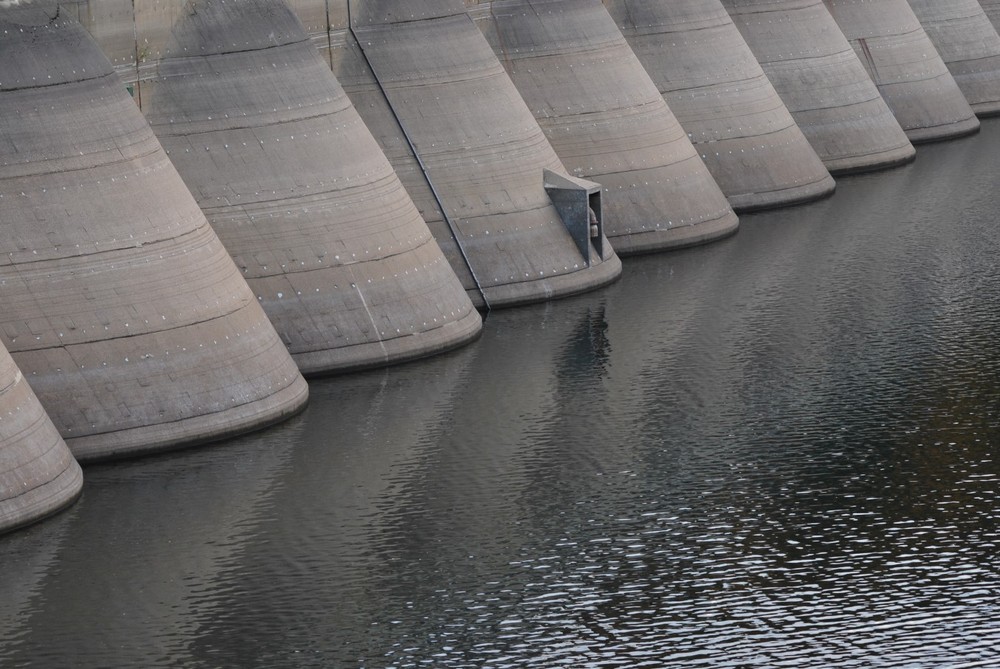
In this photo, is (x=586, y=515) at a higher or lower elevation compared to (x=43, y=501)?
lower

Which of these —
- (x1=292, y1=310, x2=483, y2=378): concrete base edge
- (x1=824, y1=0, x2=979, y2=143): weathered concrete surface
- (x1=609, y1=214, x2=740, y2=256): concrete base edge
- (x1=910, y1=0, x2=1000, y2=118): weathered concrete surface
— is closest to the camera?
(x1=292, y1=310, x2=483, y2=378): concrete base edge

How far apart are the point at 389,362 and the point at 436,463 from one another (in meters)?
4.21

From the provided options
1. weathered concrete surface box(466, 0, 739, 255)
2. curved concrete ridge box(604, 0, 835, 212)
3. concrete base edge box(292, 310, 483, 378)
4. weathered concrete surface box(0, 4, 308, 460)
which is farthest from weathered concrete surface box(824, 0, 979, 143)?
weathered concrete surface box(0, 4, 308, 460)

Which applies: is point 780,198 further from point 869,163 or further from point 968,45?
point 968,45

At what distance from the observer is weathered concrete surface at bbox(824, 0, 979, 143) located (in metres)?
46.8

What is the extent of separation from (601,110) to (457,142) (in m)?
4.94

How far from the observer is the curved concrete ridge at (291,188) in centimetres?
2619

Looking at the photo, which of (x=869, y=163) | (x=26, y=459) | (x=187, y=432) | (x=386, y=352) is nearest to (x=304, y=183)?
(x=386, y=352)

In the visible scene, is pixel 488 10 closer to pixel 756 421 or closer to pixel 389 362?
pixel 389 362

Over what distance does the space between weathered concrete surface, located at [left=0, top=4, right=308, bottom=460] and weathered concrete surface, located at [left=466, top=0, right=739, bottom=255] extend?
11.8 metres

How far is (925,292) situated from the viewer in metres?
31.2

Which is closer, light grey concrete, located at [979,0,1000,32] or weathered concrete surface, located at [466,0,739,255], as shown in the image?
weathered concrete surface, located at [466,0,739,255]

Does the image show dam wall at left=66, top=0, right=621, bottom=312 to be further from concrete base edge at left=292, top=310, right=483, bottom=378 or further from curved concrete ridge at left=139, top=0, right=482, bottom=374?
curved concrete ridge at left=139, top=0, right=482, bottom=374

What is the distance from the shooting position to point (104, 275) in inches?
892
